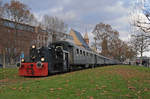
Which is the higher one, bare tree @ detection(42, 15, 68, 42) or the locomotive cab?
bare tree @ detection(42, 15, 68, 42)

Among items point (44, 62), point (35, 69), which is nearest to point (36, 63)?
point (35, 69)

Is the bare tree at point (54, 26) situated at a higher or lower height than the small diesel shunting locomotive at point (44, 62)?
higher

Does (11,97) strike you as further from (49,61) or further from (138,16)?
(138,16)

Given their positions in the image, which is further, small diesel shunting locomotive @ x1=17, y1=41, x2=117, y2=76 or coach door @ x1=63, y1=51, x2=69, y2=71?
coach door @ x1=63, y1=51, x2=69, y2=71

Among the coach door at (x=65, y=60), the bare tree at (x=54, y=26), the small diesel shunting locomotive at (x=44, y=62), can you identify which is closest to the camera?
the small diesel shunting locomotive at (x=44, y=62)

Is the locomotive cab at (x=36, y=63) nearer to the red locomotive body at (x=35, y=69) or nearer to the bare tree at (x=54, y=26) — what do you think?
the red locomotive body at (x=35, y=69)

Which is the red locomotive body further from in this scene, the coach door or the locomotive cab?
the coach door

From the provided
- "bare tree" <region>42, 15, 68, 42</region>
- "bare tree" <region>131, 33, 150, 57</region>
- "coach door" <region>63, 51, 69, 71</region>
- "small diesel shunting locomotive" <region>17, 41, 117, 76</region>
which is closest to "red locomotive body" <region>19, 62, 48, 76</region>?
"small diesel shunting locomotive" <region>17, 41, 117, 76</region>

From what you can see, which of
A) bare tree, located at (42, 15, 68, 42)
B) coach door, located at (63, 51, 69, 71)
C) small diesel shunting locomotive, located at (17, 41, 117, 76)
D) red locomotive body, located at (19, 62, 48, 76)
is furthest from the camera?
bare tree, located at (42, 15, 68, 42)

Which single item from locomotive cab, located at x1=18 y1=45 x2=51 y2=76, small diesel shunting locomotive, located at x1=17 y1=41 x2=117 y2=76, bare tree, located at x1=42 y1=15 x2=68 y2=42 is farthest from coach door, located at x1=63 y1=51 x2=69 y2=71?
bare tree, located at x1=42 y1=15 x2=68 y2=42

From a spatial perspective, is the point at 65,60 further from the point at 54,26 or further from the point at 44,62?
the point at 54,26

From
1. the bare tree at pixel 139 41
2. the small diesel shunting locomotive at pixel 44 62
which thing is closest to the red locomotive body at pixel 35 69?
the small diesel shunting locomotive at pixel 44 62

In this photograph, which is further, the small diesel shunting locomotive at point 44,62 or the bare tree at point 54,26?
the bare tree at point 54,26

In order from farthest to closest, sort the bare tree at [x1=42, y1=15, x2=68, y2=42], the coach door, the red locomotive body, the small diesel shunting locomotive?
the bare tree at [x1=42, y1=15, x2=68, y2=42] < the coach door < the small diesel shunting locomotive < the red locomotive body
